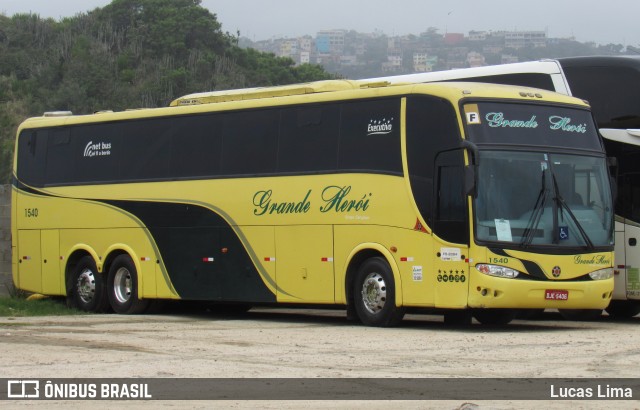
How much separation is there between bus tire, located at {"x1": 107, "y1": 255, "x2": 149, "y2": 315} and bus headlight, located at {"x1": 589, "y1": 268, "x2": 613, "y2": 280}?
8.78m

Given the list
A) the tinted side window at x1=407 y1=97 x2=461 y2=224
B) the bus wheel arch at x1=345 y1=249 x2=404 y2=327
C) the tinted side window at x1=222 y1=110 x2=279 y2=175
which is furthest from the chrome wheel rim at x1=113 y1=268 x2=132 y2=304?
the tinted side window at x1=407 y1=97 x2=461 y2=224

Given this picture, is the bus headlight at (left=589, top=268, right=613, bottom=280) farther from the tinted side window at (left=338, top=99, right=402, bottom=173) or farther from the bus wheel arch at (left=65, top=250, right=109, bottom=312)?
the bus wheel arch at (left=65, top=250, right=109, bottom=312)

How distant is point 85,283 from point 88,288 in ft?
0.40

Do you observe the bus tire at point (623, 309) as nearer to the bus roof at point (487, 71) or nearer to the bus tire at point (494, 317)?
the bus tire at point (494, 317)

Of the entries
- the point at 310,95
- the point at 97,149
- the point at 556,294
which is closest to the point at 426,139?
the point at 556,294

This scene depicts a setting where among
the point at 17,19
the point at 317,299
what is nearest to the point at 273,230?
the point at 317,299

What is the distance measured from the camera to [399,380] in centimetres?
1208

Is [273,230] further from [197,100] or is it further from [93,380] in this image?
[93,380]

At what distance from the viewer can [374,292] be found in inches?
742

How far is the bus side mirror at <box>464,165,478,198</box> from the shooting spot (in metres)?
17.4

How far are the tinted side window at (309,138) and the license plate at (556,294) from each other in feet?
12.7

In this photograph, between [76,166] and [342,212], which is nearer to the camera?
[342,212]

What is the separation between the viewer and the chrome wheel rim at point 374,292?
61.4ft

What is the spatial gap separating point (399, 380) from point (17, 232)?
1534cm
